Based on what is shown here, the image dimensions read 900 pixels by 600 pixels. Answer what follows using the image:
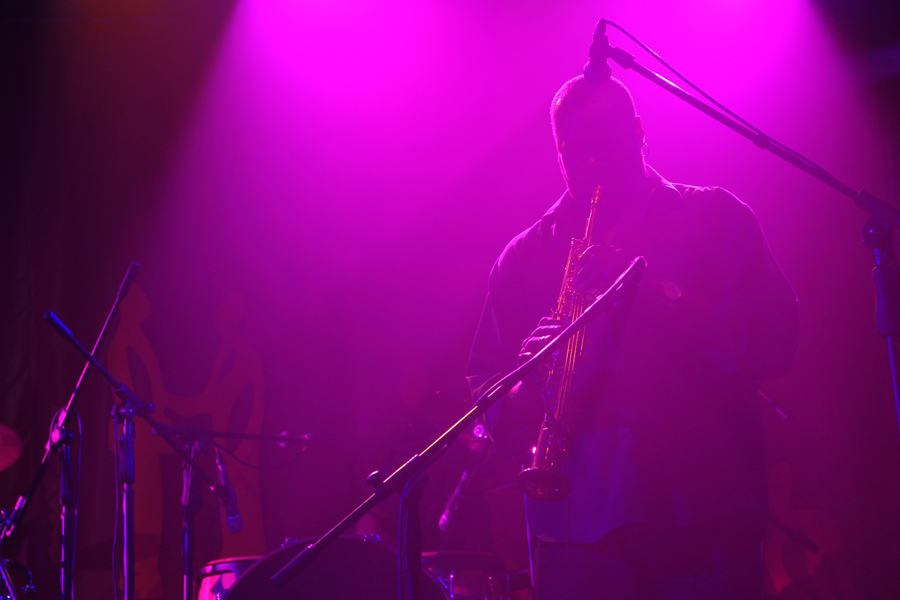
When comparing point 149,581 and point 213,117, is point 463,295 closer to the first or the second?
point 213,117

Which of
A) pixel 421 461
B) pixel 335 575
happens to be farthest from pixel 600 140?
pixel 335 575

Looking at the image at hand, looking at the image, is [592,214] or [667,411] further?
[592,214]

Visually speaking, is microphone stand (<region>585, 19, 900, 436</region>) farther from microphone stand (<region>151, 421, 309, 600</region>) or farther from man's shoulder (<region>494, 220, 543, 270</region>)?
microphone stand (<region>151, 421, 309, 600</region>)

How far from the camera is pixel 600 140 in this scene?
189 cm

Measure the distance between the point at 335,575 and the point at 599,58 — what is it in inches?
68.1

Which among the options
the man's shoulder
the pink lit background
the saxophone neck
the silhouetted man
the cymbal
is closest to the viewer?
the silhouetted man

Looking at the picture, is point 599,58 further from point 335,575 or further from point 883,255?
point 335,575

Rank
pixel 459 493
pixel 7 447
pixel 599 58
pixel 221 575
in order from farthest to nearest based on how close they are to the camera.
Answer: pixel 459 493 → pixel 7 447 → pixel 221 575 → pixel 599 58

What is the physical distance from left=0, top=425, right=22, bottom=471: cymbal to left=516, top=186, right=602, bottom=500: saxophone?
2765mm

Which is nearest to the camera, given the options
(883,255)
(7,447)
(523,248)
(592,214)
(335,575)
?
(883,255)

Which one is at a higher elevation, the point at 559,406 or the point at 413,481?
the point at 559,406

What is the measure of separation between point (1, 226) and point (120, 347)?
0.98 m

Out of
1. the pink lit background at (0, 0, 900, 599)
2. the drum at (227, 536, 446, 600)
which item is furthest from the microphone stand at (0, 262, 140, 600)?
the pink lit background at (0, 0, 900, 599)

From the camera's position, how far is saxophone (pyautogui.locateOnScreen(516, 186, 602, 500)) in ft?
4.81
